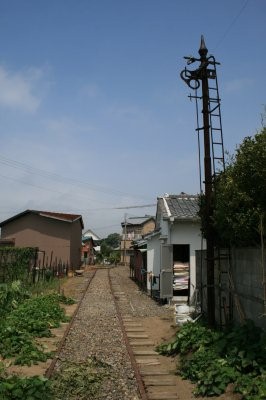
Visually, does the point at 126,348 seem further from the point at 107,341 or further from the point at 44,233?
the point at 44,233

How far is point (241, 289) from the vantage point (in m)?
9.32

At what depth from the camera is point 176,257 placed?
21078 mm

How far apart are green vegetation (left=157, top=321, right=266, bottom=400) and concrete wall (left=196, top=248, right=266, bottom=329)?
433 mm

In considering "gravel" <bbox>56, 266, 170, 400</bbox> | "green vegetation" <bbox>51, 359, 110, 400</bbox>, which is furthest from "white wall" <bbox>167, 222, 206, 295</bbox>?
"green vegetation" <bbox>51, 359, 110, 400</bbox>

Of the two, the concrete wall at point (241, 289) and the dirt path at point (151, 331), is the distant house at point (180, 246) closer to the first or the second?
the dirt path at point (151, 331)

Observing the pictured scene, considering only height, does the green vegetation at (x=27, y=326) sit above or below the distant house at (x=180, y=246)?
below

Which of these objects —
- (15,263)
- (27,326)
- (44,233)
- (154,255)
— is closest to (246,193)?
(27,326)

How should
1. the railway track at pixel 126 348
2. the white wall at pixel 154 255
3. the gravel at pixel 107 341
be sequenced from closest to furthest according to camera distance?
the railway track at pixel 126 348 → the gravel at pixel 107 341 → the white wall at pixel 154 255

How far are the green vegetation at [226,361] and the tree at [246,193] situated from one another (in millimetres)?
1771

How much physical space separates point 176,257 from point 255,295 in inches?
501

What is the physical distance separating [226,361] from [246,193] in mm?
3030

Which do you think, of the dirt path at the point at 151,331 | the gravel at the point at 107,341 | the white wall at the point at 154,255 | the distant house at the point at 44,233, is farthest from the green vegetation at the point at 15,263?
the distant house at the point at 44,233

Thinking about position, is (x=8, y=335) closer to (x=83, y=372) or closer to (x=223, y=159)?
(x=83, y=372)

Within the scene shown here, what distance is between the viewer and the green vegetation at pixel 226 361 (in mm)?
6588
